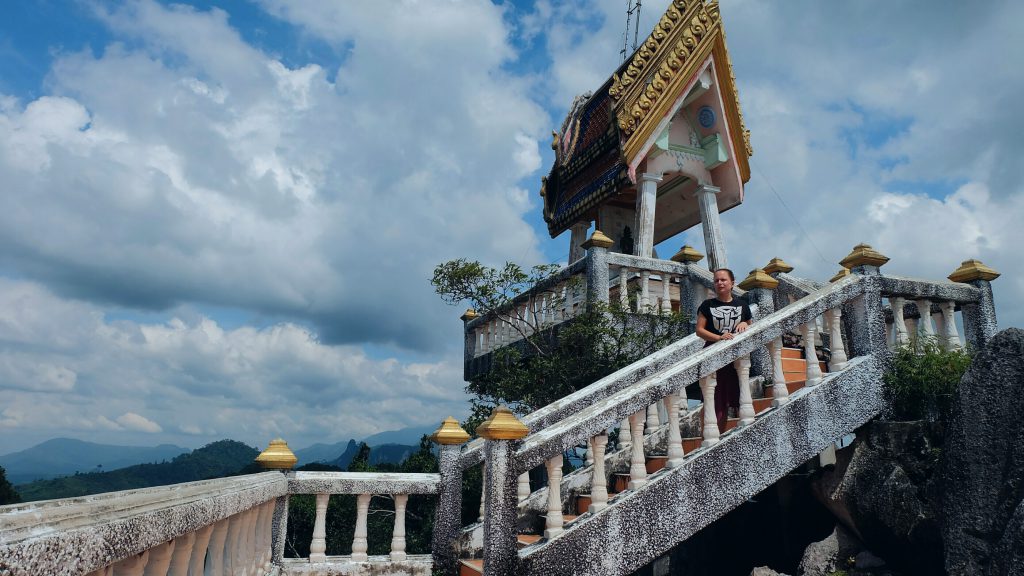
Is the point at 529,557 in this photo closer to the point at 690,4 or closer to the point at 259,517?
the point at 259,517

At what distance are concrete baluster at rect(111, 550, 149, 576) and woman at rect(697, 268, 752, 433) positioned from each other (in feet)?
17.1

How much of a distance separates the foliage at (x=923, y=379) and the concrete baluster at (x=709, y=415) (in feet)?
6.91

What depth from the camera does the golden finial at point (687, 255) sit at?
11008 millimetres

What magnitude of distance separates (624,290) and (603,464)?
520 cm

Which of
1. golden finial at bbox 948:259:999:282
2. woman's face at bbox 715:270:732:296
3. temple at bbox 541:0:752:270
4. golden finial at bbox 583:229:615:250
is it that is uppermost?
temple at bbox 541:0:752:270

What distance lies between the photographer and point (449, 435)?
6.71 meters

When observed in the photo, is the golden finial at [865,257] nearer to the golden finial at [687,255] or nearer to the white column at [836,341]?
the white column at [836,341]

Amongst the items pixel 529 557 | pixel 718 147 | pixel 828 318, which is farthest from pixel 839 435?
pixel 718 147

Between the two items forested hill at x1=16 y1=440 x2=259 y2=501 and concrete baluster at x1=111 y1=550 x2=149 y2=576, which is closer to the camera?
concrete baluster at x1=111 y1=550 x2=149 y2=576

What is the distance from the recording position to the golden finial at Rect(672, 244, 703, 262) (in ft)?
36.1

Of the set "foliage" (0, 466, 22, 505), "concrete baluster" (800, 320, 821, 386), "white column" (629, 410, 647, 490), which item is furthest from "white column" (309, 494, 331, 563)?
"foliage" (0, 466, 22, 505)

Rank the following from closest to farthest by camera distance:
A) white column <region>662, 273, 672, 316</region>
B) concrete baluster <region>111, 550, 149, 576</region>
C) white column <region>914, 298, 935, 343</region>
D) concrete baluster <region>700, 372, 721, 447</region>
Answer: concrete baluster <region>111, 550, 149, 576</region>, concrete baluster <region>700, 372, 721, 447</region>, white column <region>914, 298, 935, 343</region>, white column <region>662, 273, 672, 316</region>

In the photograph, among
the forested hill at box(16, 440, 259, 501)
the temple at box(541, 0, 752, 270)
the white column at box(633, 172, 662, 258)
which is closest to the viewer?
the white column at box(633, 172, 662, 258)

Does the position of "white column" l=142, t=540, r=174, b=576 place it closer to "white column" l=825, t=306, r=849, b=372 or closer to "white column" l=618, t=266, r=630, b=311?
"white column" l=825, t=306, r=849, b=372
